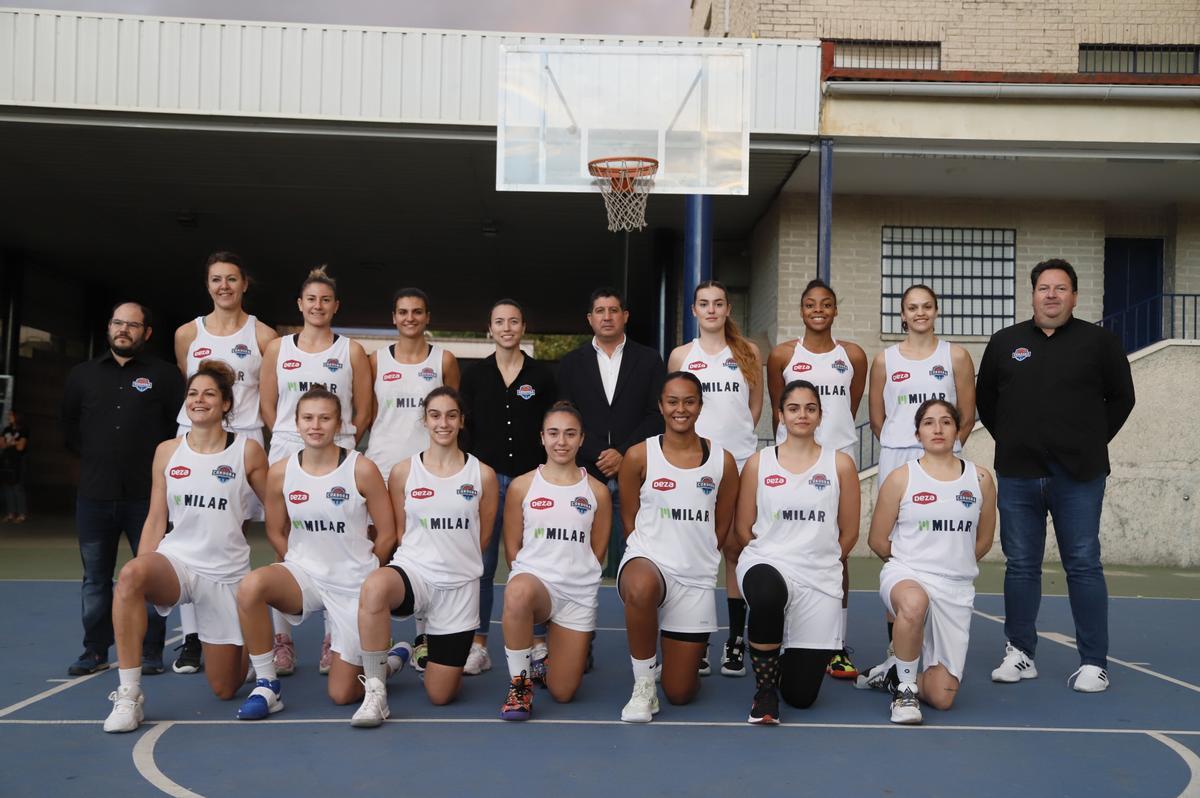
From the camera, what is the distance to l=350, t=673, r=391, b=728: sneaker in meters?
4.39

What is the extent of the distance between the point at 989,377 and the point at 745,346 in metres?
1.42

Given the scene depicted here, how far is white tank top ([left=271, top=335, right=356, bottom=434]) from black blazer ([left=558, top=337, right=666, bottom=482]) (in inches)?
50.0

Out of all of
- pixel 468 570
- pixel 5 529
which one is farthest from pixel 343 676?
pixel 5 529

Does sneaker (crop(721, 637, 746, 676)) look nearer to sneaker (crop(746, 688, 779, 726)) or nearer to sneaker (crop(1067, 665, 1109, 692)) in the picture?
sneaker (crop(746, 688, 779, 726))

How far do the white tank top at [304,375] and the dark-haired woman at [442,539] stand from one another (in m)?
0.81

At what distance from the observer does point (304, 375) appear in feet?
18.4

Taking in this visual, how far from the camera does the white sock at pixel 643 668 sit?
185 inches

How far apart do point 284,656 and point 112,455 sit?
1.39 metres

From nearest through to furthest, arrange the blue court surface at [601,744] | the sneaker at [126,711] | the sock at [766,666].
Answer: the blue court surface at [601,744] < the sneaker at [126,711] < the sock at [766,666]

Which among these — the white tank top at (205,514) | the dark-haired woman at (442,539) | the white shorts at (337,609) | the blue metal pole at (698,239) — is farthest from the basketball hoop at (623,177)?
→ the white shorts at (337,609)

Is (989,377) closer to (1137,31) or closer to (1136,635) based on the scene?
(1136,635)

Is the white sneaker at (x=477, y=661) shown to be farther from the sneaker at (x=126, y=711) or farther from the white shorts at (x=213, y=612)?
the sneaker at (x=126, y=711)

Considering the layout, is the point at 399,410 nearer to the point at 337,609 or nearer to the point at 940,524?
the point at 337,609

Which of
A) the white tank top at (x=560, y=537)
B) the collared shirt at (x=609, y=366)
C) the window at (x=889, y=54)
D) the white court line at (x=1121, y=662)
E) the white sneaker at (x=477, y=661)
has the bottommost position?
the white court line at (x=1121, y=662)
